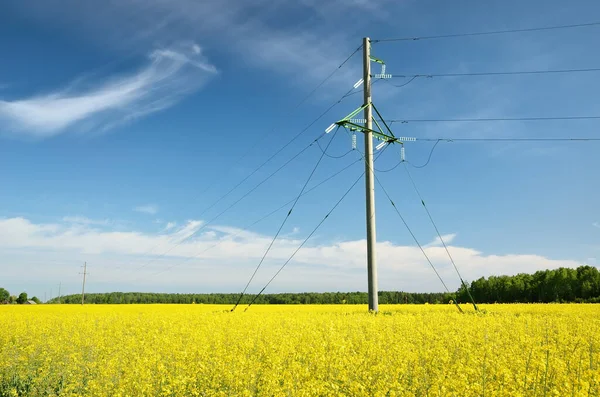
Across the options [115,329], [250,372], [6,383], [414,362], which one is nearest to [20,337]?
[115,329]

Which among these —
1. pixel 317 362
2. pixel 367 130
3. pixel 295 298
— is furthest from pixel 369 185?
pixel 295 298

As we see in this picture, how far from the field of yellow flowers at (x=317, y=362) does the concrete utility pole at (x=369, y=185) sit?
385 cm

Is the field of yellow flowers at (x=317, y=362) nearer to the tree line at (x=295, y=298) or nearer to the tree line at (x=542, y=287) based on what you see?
the tree line at (x=295, y=298)

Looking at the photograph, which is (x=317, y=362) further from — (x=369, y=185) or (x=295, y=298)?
(x=295, y=298)

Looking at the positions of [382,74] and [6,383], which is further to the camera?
[382,74]

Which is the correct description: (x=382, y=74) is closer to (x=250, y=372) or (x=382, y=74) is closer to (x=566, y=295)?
(x=250, y=372)

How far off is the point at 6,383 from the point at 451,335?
37.2 ft

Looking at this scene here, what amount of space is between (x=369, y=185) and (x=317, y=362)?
12.9m

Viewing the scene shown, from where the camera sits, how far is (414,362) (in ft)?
27.7

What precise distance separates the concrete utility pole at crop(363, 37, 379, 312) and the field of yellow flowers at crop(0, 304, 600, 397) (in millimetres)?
3854

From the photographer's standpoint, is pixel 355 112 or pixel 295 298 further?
pixel 295 298

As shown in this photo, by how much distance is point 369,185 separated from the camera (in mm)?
20219

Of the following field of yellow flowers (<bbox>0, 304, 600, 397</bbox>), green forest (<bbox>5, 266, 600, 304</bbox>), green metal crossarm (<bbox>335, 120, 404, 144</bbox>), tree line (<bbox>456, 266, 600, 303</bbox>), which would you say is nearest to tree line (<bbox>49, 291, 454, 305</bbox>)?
green forest (<bbox>5, 266, 600, 304</bbox>)

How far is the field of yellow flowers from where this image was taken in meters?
6.81
